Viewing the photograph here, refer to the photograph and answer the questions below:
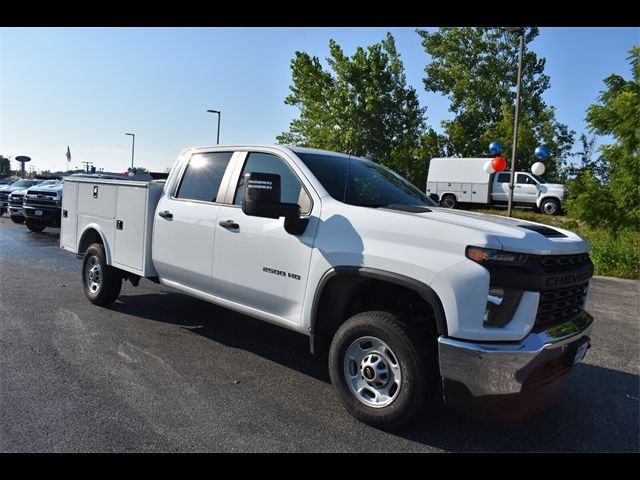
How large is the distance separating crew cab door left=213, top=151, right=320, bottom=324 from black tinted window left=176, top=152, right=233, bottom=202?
245 mm

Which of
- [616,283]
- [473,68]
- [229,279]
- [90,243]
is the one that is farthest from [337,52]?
[229,279]

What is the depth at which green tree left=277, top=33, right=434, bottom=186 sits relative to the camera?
2852cm

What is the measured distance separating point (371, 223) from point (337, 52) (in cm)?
2792

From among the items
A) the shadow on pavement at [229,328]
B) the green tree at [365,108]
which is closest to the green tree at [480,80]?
the green tree at [365,108]

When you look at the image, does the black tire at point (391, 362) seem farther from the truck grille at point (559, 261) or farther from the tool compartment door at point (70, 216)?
the tool compartment door at point (70, 216)

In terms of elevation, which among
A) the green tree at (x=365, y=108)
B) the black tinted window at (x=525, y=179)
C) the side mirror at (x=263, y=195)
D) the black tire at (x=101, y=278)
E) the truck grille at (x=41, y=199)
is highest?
the green tree at (x=365, y=108)

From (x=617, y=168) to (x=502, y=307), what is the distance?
11.2 meters

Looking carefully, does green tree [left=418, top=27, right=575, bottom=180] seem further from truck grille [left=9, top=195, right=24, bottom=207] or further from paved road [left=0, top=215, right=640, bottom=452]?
paved road [left=0, top=215, right=640, bottom=452]

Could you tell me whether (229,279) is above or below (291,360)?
above

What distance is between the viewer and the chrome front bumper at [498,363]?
291 cm

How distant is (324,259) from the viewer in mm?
3609

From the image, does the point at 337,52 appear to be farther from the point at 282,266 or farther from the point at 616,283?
the point at 282,266

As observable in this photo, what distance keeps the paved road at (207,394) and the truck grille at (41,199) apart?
351 inches
